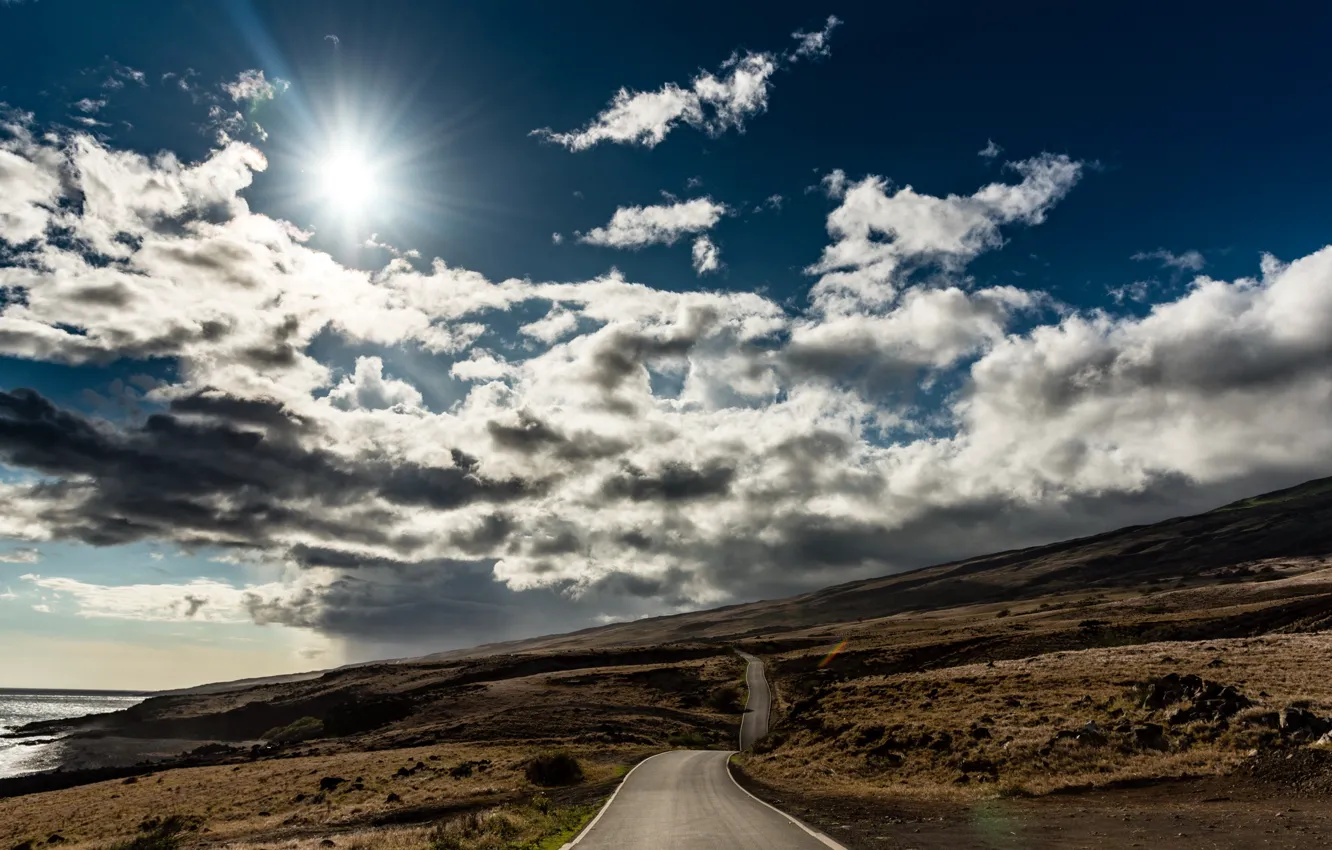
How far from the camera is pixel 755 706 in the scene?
79.9 m

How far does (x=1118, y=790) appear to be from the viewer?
79.4ft

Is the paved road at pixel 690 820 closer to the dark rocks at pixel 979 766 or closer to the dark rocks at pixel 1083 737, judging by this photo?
the dark rocks at pixel 979 766

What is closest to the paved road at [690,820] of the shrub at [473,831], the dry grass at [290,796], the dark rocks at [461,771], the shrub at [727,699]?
the shrub at [473,831]

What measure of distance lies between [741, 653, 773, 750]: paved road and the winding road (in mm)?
18558

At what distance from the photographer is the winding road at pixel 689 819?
61.7 ft

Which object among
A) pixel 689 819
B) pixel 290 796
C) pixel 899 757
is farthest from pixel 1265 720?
pixel 290 796

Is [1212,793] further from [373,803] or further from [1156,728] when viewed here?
[373,803]

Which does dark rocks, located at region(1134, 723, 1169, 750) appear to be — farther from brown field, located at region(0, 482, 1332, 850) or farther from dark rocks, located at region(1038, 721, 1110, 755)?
dark rocks, located at region(1038, 721, 1110, 755)

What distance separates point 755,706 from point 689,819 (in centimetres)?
6021

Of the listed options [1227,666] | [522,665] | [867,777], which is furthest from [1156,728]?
[522,665]

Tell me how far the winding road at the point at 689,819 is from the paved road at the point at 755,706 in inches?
731

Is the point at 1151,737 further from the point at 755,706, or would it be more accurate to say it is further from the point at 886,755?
the point at 755,706

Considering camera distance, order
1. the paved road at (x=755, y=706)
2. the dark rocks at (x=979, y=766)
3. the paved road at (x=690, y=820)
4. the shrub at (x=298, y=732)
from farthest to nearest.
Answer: the shrub at (x=298, y=732), the paved road at (x=755, y=706), the dark rocks at (x=979, y=766), the paved road at (x=690, y=820)

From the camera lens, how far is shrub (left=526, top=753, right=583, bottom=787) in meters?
40.0
